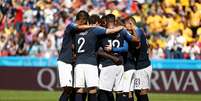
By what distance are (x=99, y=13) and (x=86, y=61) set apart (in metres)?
13.6

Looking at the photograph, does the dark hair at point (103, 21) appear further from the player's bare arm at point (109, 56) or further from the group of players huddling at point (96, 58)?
the player's bare arm at point (109, 56)

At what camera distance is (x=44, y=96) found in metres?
25.6

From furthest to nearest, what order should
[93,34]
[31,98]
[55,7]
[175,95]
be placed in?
[55,7] < [175,95] < [31,98] < [93,34]

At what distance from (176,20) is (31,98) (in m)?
8.38

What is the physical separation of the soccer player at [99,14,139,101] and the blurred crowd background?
11372mm

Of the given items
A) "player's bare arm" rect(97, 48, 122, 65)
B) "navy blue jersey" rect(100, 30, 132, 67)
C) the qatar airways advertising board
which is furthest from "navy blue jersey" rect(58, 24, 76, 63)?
the qatar airways advertising board

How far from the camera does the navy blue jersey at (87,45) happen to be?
16984 mm

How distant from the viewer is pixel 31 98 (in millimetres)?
24734

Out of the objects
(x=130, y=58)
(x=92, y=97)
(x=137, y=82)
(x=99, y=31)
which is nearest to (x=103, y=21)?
(x=99, y=31)

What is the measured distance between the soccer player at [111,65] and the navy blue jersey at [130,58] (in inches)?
12.9

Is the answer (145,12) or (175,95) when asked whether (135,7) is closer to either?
(145,12)

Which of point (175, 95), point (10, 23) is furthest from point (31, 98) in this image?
point (10, 23)

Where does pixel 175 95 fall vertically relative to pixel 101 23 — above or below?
below

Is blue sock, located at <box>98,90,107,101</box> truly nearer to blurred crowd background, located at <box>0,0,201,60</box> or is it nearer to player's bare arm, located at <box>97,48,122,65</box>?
player's bare arm, located at <box>97,48,122,65</box>
